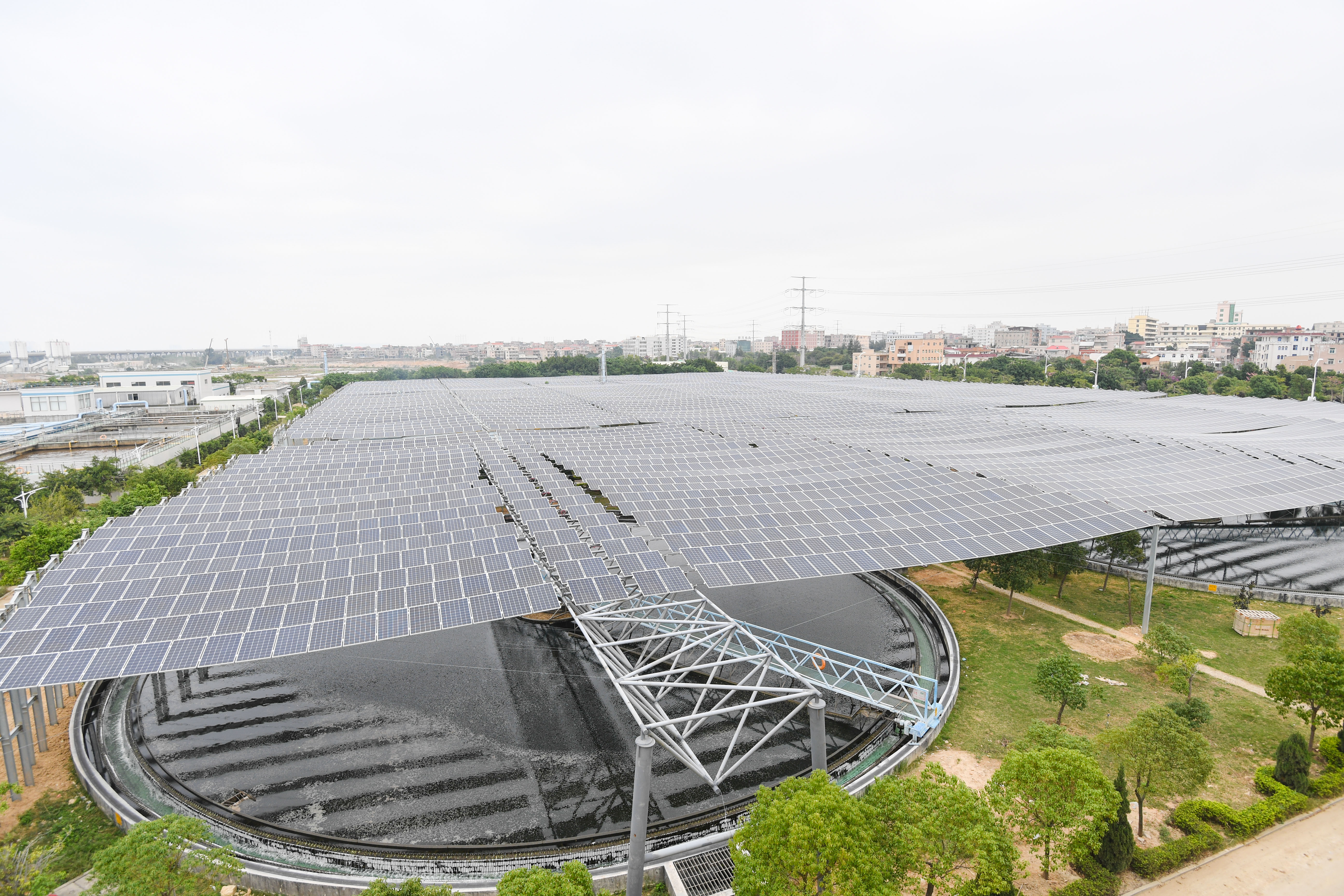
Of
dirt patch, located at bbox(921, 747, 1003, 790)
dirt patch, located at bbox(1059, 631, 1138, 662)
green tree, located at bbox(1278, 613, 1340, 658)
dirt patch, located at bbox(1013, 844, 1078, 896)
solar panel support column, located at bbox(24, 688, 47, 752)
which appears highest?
green tree, located at bbox(1278, 613, 1340, 658)

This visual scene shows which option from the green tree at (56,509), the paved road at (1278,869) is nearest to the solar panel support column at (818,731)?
the paved road at (1278,869)

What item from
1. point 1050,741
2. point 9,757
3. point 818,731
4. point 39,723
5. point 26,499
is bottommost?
point 39,723

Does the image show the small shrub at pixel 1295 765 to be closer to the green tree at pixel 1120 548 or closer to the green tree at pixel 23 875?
the green tree at pixel 1120 548

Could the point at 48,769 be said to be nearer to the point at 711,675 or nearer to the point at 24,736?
the point at 24,736

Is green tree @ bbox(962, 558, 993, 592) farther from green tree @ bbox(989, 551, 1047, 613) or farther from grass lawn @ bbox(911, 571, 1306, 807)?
grass lawn @ bbox(911, 571, 1306, 807)

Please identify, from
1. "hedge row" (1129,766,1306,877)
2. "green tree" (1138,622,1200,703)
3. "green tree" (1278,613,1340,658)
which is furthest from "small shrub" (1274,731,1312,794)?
"green tree" (1278,613,1340,658)

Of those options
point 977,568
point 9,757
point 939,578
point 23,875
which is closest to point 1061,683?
point 977,568
